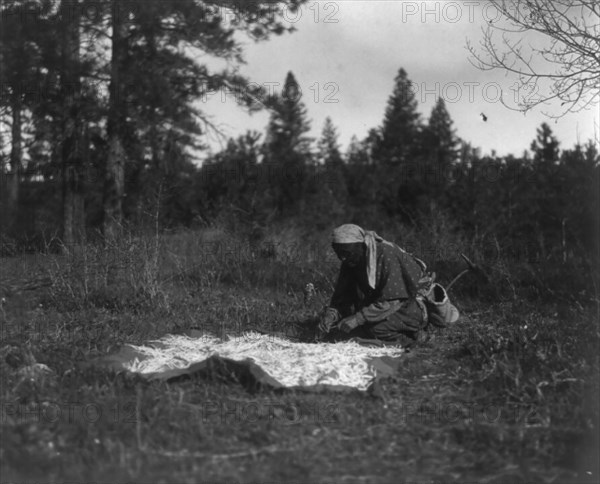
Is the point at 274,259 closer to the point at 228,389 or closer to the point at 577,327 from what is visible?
the point at 577,327

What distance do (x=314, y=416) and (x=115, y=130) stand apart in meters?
11.7

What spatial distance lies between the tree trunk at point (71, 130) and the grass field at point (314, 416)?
762 cm

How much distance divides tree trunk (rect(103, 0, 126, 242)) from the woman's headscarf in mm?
7616

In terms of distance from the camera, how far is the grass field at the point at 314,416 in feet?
11.9

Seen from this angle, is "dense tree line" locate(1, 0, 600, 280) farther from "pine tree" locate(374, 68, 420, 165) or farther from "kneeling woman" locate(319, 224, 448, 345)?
"pine tree" locate(374, 68, 420, 165)

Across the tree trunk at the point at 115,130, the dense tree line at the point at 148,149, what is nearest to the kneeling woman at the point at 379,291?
the dense tree line at the point at 148,149

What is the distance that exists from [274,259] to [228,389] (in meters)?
6.82

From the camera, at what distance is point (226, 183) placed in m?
23.8

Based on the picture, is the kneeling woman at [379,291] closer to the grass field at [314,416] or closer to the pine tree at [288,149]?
the grass field at [314,416]

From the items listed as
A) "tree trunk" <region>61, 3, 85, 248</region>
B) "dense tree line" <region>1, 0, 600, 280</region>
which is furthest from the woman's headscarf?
"tree trunk" <region>61, 3, 85, 248</region>

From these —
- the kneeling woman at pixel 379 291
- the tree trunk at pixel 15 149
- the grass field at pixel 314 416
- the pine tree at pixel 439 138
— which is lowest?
the grass field at pixel 314 416

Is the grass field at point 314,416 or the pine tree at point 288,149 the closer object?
the grass field at point 314,416

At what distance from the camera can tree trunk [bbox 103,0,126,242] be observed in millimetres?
14133

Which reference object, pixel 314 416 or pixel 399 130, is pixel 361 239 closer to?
pixel 314 416
